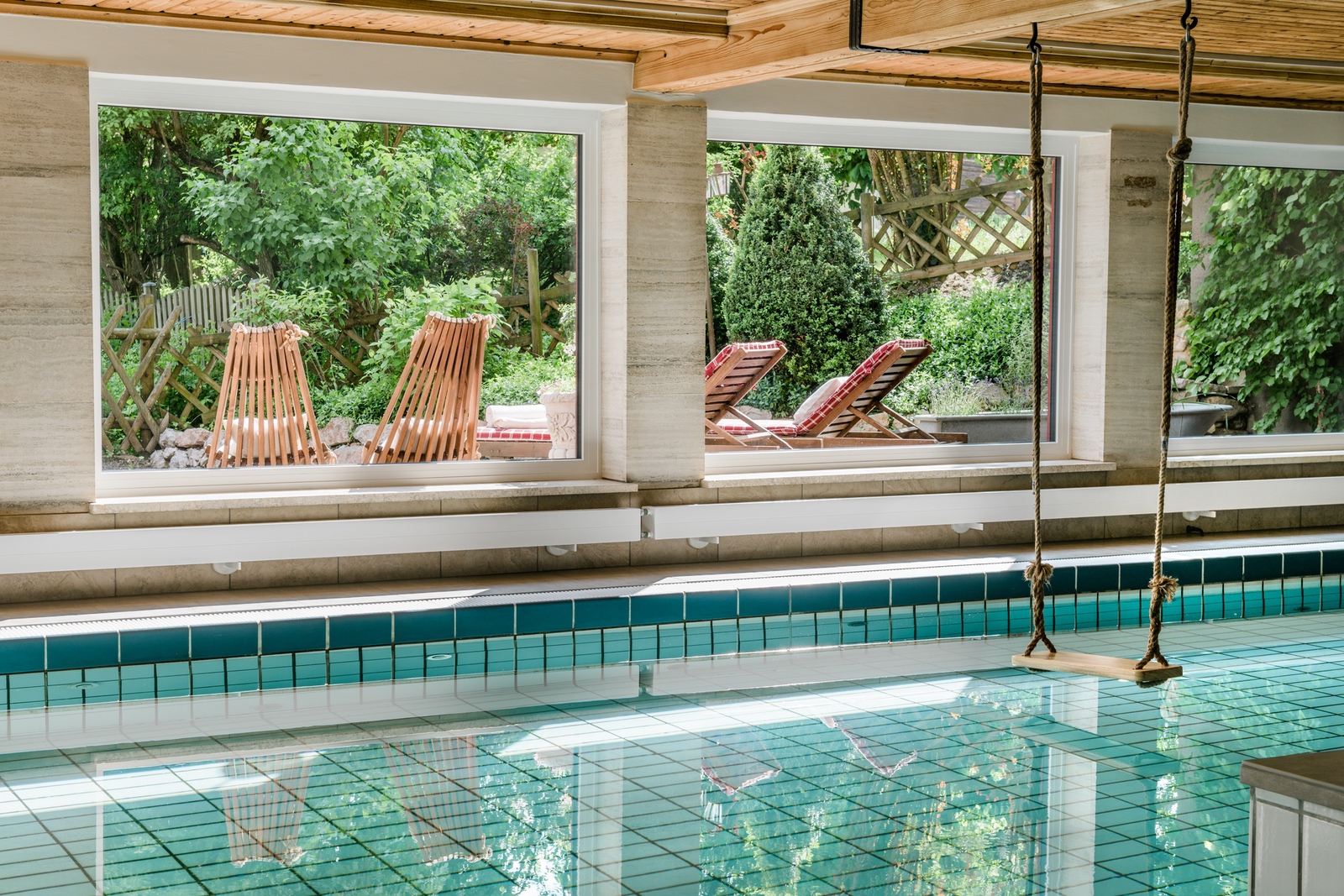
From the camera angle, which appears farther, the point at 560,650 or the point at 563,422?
the point at 563,422

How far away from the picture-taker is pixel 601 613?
6.10 metres

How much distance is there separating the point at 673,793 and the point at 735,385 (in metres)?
3.60

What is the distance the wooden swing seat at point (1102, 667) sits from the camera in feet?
11.6

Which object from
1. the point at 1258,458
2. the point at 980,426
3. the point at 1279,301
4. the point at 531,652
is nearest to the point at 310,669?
the point at 531,652

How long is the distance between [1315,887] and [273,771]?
3.31 meters

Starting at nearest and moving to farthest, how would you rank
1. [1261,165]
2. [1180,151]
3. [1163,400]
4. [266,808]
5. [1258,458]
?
[1163,400]
[1180,151]
[266,808]
[1258,458]
[1261,165]

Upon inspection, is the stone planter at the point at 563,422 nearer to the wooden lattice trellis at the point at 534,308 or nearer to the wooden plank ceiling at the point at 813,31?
the wooden lattice trellis at the point at 534,308

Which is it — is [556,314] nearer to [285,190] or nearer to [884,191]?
[285,190]

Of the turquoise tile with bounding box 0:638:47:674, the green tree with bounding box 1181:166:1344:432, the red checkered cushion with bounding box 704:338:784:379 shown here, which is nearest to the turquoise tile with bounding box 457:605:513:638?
the turquoise tile with bounding box 0:638:47:674

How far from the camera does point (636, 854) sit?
144 inches

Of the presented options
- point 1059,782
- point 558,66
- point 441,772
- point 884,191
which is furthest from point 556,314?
point 1059,782

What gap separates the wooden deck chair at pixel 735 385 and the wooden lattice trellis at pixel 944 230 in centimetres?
91

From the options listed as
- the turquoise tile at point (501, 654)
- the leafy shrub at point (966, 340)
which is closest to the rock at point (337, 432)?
the turquoise tile at point (501, 654)

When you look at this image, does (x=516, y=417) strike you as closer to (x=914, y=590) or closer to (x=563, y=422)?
(x=563, y=422)
